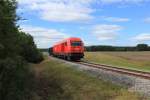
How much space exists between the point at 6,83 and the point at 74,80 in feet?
24.1

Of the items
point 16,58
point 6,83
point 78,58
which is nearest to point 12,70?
point 6,83

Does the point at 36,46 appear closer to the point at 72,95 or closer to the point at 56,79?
the point at 56,79

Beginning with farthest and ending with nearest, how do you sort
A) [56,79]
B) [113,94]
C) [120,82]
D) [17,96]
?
[56,79], [120,82], [113,94], [17,96]

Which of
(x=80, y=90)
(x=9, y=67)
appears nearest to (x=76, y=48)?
(x=80, y=90)

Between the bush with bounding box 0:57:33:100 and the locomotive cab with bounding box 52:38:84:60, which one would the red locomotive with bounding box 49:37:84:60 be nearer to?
the locomotive cab with bounding box 52:38:84:60

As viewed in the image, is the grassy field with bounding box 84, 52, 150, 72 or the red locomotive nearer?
the grassy field with bounding box 84, 52, 150, 72

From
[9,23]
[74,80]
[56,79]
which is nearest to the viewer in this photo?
[9,23]

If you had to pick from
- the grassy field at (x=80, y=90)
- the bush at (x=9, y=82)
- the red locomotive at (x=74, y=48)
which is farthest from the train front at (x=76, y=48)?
the bush at (x=9, y=82)

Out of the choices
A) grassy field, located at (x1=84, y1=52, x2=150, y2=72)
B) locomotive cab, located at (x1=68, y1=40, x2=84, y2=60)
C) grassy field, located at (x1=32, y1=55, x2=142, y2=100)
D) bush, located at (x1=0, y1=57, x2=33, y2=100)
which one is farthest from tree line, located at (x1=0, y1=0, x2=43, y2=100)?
locomotive cab, located at (x1=68, y1=40, x2=84, y2=60)

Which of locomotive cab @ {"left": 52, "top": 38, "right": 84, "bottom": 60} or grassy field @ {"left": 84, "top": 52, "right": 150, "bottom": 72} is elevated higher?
locomotive cab @ {"left": 52, "top": 38, "right": 84, "bottom": 60}

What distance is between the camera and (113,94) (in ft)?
56.3

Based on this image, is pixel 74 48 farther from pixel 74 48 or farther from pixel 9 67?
pixel 9 67

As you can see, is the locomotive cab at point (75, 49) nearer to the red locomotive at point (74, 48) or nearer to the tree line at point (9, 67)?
the red locomotive at point (74, 48)

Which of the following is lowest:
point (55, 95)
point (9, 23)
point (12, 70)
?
A: point (55, 95)
